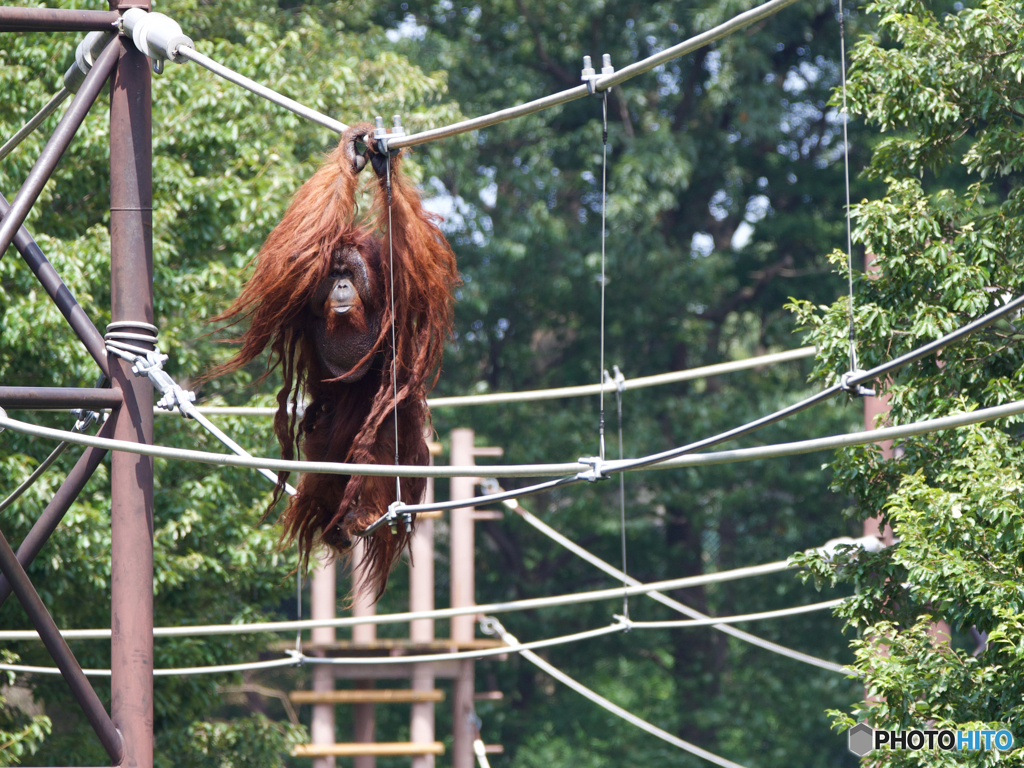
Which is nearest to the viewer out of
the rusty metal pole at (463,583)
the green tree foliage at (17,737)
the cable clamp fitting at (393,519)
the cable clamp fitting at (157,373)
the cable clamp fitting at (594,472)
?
the cable clamp fitting at (594,472)

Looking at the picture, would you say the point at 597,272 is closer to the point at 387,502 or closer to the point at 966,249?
the point at 966,249

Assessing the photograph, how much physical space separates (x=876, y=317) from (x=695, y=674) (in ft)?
28.5

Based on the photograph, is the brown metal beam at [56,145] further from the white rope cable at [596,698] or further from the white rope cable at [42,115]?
the white rope cable at [596,698]

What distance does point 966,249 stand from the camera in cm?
412

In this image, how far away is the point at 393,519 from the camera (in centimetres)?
294

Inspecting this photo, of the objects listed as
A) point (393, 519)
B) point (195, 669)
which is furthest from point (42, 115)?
point (195, 669)

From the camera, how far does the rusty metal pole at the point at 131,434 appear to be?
3.19 m

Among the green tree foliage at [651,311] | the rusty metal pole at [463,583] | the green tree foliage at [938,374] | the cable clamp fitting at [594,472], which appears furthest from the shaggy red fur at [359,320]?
the green tree foliage at [651,311]

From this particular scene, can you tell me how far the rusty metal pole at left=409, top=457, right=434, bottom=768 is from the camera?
8.31 meters

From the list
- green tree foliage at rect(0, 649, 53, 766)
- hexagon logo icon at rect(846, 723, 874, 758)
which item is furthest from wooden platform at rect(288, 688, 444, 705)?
hexagon logo icon at rect(846, 723, 874, 758)

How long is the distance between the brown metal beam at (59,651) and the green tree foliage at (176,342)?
2504 mm

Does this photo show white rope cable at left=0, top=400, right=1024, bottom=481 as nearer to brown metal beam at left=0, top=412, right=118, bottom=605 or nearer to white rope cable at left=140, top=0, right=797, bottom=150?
brown metal beam at left=0, top=412, right=118, bottom=605

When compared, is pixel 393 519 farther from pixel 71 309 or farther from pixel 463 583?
pixel 463 583

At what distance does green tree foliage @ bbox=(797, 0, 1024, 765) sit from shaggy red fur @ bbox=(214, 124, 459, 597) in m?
1.53
